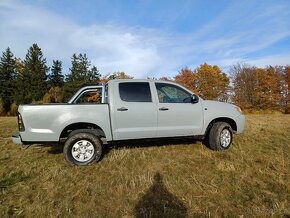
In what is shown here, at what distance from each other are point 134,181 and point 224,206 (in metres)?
1.59

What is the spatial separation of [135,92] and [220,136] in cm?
253

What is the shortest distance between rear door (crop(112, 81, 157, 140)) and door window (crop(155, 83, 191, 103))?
0.31 meters

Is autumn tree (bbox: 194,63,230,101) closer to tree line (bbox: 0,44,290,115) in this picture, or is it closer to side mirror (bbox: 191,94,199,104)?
tree line (bbox: 0,44,290,115)

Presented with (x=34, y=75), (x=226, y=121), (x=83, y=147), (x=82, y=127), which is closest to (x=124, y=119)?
(x=82, y=127)

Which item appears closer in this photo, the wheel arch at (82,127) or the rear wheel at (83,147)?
the rear wheel at (83,147)

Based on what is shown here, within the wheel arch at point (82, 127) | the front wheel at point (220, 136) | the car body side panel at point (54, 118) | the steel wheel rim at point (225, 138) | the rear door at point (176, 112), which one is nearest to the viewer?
the car body side panel at point (54, 118)

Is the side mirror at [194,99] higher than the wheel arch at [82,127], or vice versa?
the side mirror at [194,99]

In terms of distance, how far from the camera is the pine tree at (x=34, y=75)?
50.6 metres

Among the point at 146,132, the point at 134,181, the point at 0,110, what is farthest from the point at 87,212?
the point at 0,110

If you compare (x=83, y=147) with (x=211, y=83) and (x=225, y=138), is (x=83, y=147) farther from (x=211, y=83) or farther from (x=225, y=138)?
(x=211, y=83)

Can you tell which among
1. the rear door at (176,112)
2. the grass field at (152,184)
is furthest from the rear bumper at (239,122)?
the rear door at (176,112)

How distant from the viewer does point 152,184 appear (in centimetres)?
420

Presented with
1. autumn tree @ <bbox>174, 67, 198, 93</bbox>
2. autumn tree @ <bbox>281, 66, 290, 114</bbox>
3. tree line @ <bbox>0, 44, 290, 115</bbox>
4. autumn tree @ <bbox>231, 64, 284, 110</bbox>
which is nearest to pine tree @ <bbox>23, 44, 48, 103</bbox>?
tree line @ <bbox>0, 44, 290, 115</bbox>

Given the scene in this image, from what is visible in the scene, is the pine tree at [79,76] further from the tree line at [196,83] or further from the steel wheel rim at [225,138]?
the steel wheel rim at [225,138]
